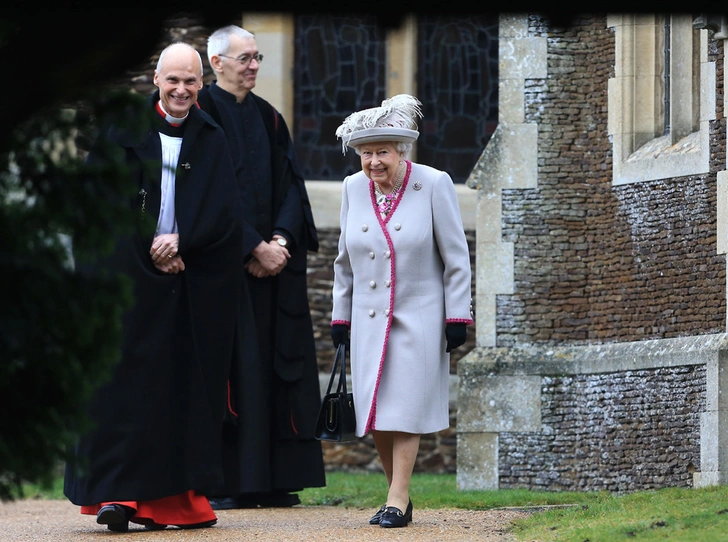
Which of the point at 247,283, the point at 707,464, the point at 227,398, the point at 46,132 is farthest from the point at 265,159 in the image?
the point at 46,132

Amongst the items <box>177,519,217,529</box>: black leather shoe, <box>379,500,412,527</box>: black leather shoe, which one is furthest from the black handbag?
<box>177,519,217,529</box>: black leather shoe

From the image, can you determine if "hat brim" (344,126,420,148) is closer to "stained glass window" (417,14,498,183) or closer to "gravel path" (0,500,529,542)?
"gravel path" (0,500,529,542)

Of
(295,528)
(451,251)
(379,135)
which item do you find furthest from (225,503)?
(379,135)

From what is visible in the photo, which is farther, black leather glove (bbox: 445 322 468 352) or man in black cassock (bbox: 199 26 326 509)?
man in black cassock (bbox: 199 26 326 509)

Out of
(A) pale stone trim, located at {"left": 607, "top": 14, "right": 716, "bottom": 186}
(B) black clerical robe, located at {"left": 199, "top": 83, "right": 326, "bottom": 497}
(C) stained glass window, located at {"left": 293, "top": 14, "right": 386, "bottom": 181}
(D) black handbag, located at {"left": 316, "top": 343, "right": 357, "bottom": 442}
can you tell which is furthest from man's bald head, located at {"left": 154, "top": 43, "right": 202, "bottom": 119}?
(C) stained glass window, located at {"left": 293, "top": 14, "right": 386, "bottom": 181}

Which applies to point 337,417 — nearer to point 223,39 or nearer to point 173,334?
point 173,334

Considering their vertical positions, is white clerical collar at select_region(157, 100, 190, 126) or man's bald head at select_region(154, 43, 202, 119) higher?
man's bald head at select_region(154, 43, 202, 119)

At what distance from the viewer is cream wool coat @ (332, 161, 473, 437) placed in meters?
6.94

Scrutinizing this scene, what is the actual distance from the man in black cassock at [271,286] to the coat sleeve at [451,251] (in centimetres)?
165

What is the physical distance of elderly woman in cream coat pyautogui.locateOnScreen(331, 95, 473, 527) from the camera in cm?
693

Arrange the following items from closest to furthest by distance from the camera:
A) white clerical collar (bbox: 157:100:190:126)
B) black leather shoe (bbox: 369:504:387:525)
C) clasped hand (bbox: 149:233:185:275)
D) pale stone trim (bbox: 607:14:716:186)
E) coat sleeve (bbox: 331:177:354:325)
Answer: black leather shoe (bbox: 369:504:387:525), clasped hand (bbox: 149:233:185:275), coat sleeve (bbox: 331:177:354:325), white clerical collar (bbox: 157:100:190:126), pale stone trim (bbox: 607:14:716:186)

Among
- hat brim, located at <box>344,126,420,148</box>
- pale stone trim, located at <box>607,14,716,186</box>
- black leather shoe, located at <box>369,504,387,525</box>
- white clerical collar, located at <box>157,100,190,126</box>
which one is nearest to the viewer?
black leather shoe, located at <box>369,504,387,525</box>

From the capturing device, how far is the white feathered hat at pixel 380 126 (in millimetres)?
6989

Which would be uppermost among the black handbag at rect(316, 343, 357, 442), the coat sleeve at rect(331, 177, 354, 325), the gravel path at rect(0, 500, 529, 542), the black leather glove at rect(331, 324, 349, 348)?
the coat sleeve at rect(331, 177, 354, 325)
